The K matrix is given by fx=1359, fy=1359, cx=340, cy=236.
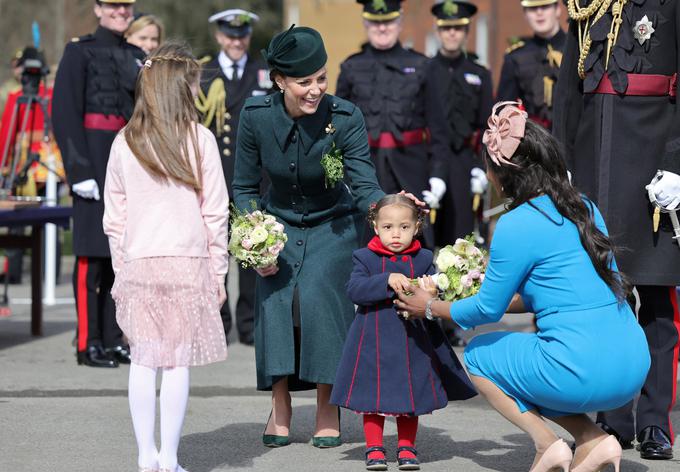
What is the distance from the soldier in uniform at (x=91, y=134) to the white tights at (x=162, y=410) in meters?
3.22

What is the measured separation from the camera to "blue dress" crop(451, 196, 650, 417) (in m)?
5.14

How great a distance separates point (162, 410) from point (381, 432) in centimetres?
98

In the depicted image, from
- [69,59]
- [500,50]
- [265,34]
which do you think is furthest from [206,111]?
[265,34]

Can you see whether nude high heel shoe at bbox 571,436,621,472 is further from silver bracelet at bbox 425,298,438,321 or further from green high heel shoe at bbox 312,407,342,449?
green high heel shoe at bbox 312,407,342,449

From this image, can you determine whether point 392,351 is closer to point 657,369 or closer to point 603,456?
point 603,456

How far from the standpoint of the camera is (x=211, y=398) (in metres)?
7.49

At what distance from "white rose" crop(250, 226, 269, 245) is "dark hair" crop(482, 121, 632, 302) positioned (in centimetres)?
108

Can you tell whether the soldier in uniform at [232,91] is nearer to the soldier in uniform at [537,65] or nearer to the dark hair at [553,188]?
the soldier in uniform at [537,65]

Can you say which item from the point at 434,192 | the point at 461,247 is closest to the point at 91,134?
the point at 434,192

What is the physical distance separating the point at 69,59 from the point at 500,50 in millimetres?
21074

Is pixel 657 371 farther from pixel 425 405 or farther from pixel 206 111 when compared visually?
pixel 206 111

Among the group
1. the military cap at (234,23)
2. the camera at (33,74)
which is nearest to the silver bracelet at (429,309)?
the military cap at (234,23)

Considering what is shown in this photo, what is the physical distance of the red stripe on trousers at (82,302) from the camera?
868cm

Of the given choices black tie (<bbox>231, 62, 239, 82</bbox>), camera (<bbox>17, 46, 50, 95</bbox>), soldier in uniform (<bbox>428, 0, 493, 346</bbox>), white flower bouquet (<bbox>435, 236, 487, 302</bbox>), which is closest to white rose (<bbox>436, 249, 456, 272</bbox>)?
white flower bouquet (<bbox>435, 236, 487, 302</bbox>)
